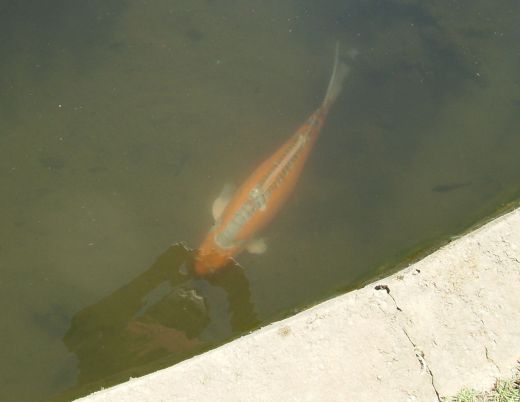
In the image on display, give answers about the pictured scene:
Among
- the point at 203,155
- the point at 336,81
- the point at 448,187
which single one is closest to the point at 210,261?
the point at 203,155

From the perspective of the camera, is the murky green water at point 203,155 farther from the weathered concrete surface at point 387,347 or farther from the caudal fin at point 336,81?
the weathered concrete surface at point 387,347

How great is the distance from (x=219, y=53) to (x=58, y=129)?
1729 millimetres

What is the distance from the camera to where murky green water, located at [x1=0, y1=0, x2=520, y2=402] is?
3592mm

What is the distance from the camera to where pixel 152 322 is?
11.7ft

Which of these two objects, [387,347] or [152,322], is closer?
[387,347]

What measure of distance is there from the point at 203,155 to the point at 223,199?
469mm

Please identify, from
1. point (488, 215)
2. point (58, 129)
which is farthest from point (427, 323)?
point (58, 129)

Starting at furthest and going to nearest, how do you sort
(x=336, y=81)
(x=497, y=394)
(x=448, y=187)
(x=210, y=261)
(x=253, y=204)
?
(x=336, y=81) → (x=448, y=187) → (x=253, y=204) → (x=210, y=261) → (x=497, y=394)

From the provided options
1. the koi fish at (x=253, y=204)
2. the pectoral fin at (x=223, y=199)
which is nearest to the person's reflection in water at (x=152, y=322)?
the koi fish at (x=253, y=204)

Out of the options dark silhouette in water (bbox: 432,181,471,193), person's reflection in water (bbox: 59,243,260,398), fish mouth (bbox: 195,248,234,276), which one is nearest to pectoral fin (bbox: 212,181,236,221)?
fish mouth (bbox: 195,248,234,276)

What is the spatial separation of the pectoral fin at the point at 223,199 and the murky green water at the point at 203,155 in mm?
68

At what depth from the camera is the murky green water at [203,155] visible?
11.8 ft

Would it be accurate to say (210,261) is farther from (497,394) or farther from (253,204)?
(497,394)

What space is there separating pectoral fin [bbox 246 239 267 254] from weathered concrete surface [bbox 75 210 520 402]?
2.98ft
